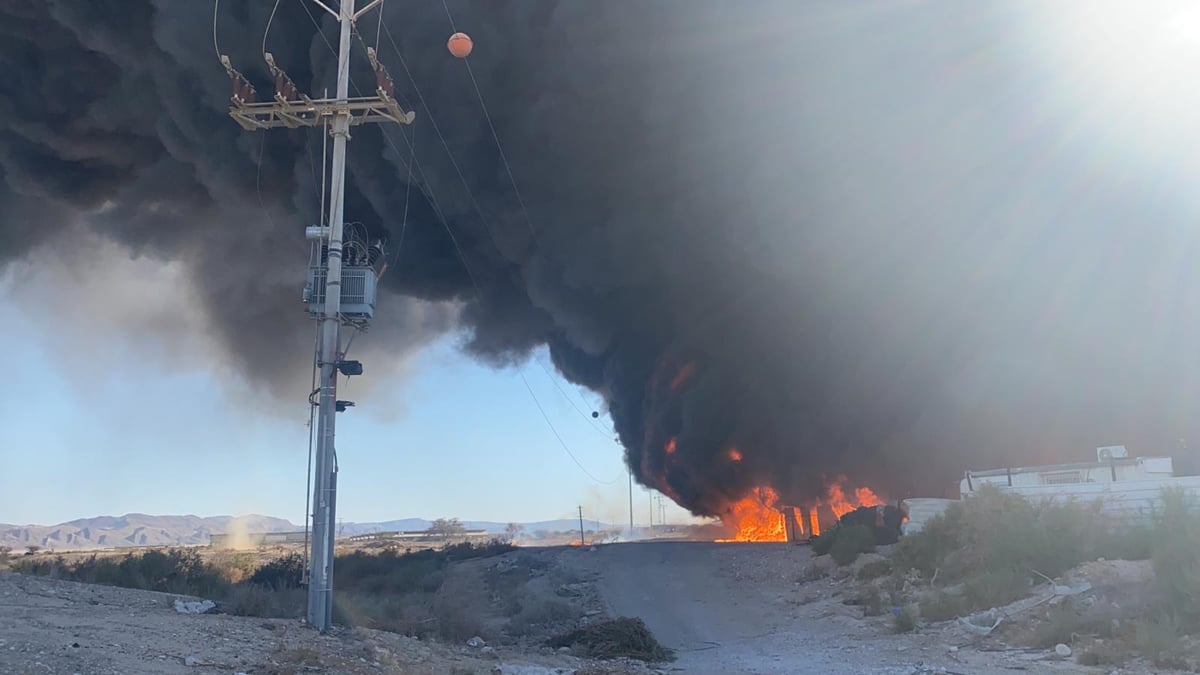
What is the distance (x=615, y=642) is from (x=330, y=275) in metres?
9.10

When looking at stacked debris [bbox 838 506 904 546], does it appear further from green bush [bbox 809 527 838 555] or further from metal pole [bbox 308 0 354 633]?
metal pole [bbox 308 0 354 633]

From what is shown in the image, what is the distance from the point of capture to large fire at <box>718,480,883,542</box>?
148 ft

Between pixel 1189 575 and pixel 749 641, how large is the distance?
28.0 ft

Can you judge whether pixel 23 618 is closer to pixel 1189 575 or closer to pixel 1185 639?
pixel 1185 639

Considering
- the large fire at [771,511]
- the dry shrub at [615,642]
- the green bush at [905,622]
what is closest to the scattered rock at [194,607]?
the dry shrub at [615,642]

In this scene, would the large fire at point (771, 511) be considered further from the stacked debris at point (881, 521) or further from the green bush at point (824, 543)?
the green bush at point (824, 543)

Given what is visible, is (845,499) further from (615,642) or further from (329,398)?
(329,398)

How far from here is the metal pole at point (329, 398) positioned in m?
13.6

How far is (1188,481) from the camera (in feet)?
75.6

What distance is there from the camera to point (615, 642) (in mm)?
17109

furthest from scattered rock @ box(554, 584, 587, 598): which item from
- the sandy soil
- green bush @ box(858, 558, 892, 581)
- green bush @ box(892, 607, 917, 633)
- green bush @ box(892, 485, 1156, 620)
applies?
the sandy soil

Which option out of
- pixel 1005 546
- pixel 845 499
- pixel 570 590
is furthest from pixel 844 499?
pixel 1005 546

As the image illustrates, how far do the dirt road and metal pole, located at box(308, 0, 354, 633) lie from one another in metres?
6.61

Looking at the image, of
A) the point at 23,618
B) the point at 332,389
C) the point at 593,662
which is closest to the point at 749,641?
the point at 593,662
